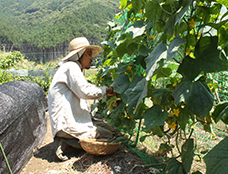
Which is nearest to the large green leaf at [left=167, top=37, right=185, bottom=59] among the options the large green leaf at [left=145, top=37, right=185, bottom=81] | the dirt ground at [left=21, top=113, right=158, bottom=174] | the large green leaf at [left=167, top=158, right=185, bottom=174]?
the large green leaf at [left=145, top=37, right=185, bottom=81]

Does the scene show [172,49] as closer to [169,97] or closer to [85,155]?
[169,97]

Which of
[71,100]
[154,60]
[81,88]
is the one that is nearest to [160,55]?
[154,60]

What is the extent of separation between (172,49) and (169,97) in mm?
466

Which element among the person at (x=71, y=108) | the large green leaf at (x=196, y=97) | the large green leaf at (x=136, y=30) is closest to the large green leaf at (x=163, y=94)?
the large green leaf at (x=196, y=97)

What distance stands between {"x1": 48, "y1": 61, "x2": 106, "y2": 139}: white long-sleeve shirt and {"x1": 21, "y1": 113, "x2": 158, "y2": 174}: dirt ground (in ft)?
0.81

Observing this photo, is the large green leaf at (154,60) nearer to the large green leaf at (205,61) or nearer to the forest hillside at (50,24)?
the large green leaf at (205,61)

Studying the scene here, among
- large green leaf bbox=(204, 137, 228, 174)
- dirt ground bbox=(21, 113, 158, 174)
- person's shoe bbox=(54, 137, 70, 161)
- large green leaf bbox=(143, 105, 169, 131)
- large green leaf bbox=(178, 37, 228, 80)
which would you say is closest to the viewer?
large green leaf bbox=(204, 137, 228, 174)

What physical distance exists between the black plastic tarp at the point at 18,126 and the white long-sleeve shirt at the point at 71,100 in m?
0.27

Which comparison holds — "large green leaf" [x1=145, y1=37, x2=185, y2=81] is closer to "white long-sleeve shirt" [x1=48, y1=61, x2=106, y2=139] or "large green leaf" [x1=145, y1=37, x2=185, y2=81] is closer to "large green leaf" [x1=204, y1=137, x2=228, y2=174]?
"large green leaf" [x1=204, y1=137, x2=228, y2=174]

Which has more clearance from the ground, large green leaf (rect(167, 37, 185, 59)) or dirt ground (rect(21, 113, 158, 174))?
large green leaf (rect(167, 37, 185, 59))

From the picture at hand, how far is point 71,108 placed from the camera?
6.45ft

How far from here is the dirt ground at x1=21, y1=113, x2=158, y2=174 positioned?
4.90ft

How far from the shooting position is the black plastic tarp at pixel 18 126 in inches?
58.9

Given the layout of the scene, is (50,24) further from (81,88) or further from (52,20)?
(81,88)
